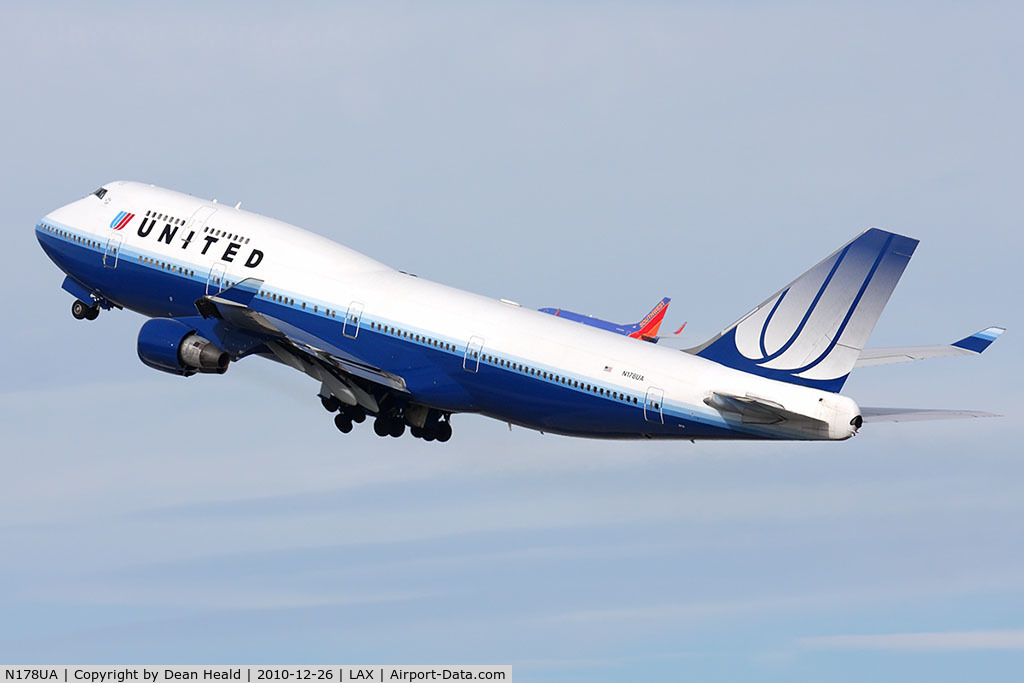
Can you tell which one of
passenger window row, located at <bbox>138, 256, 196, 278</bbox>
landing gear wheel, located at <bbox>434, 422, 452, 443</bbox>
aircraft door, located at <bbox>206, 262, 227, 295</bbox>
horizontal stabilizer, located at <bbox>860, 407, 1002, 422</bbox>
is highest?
passenger window row, located at <bbox>138, 256, 196, 278</bbox>

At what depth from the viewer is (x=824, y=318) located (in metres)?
54.2

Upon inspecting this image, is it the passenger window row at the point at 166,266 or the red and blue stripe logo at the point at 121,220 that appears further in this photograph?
the red and blue stripe logo at the point at 121,220

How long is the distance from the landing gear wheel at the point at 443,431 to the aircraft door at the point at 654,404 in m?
9.28

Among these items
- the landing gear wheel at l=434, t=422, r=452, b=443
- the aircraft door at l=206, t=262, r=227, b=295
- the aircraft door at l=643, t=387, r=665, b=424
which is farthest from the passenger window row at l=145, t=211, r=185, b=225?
the aircraft door at l=643, t=387, r=665, b=424

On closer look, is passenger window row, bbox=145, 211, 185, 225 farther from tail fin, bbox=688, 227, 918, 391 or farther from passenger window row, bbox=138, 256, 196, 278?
tail fin, bbox=688, 227, 918, 391

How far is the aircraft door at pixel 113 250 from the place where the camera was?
66.2 meters

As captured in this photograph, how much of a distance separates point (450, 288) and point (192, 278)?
8.80m

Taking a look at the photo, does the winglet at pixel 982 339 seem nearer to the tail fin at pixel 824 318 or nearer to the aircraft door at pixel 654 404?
the tail fin at pixel 824 318

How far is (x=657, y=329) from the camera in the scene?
2805 inches

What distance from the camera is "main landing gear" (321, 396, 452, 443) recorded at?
63.2 meters

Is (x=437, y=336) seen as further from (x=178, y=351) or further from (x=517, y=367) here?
(x=178, y=351)

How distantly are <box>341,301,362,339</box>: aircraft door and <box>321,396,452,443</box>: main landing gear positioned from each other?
2.56 metres

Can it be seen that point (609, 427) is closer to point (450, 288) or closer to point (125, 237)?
point (450, 288)

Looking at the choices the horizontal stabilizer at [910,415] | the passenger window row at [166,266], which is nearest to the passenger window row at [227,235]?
Answer: the passenger window row at [166,266]
